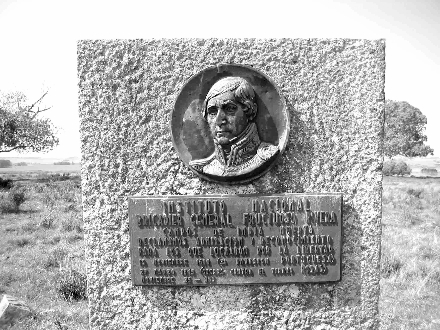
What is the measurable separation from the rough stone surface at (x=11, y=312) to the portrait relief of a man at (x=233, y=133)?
306 centimetres

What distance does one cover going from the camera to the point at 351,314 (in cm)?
236

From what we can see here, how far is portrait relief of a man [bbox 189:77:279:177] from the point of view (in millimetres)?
2133

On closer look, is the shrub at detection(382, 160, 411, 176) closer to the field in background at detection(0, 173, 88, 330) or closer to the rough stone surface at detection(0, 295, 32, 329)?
the field in background at detection(0, 173, 88, 330)

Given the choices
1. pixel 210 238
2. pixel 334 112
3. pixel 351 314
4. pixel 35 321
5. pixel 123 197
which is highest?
pixel 334 112

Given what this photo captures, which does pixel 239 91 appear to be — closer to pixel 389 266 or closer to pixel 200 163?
pixel 200 163

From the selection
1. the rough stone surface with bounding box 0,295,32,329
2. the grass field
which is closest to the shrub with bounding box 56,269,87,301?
the grass field

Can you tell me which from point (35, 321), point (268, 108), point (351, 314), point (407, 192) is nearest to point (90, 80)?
point (268, 108)

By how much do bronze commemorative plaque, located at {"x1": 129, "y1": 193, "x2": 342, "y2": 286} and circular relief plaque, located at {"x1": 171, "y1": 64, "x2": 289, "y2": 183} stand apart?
0.78ft

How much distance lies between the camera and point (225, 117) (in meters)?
2.14

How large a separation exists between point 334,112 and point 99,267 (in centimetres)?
213

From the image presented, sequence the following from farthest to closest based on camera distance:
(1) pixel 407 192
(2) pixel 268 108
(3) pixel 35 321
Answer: (1) pixel 407 192, (3) pixel 35 321, (2) pixel 268 108

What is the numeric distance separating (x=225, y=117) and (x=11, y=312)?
350 cm

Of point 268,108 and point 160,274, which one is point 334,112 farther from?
point 160,274

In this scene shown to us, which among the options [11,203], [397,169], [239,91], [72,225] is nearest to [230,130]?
[239,91]
